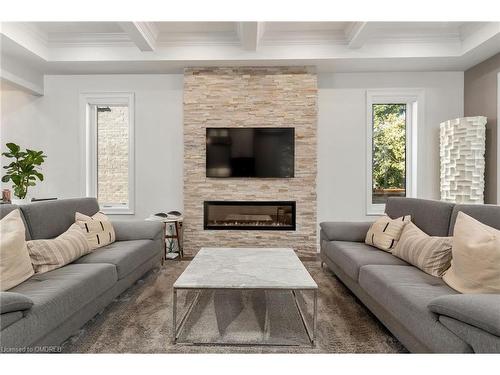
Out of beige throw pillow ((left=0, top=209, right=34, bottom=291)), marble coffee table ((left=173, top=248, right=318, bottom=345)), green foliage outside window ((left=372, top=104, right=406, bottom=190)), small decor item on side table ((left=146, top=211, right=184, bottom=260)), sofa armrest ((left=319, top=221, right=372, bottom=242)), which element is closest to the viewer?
beige throw pillow ((left=0, top=209, right=34, bottom=291))

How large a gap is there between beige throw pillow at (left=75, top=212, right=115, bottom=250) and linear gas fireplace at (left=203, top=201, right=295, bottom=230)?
159 cm

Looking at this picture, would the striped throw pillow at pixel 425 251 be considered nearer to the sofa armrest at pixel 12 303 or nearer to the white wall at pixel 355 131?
the white wall at pixel 355 131

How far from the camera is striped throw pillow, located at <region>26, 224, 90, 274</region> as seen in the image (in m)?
2.22

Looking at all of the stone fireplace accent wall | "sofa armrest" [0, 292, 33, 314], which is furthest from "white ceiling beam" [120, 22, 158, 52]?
"sofa armrest" [0, 292, 33, 314]

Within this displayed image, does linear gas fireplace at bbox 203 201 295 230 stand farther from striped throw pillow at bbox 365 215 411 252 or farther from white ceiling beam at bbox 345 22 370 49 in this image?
white ceiling beam at bbox 345 22 370 49

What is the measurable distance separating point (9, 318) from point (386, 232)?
2737 millimetres

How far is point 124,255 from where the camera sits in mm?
2721

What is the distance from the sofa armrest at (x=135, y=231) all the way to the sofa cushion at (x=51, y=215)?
1.10 ft

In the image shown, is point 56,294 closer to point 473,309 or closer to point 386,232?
point 473,309

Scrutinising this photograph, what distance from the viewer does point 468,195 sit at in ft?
13.5

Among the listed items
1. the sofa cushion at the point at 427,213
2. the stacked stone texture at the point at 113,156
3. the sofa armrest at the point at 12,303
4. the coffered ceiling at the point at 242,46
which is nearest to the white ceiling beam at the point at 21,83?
the coffered ceiling at the point at 242,46

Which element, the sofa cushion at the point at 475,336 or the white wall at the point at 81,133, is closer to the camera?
the sofa cushion at the point at 475,336

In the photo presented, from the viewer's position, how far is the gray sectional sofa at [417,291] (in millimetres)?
1327

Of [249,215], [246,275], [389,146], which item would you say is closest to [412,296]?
[246,275]
